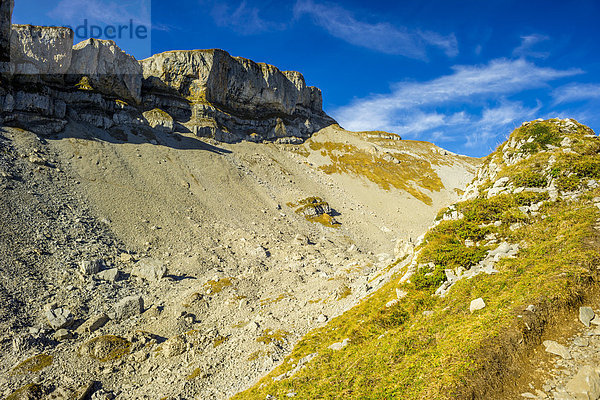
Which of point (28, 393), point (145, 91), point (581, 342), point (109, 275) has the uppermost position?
point (145, 91)

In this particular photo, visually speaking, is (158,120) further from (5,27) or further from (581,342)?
(581,342)

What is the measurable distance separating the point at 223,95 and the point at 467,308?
357ft

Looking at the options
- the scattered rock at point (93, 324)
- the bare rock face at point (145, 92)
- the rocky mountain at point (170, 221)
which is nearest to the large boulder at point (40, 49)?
the bare rock face at point (145, 92)

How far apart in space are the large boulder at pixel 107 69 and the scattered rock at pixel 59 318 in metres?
75.4

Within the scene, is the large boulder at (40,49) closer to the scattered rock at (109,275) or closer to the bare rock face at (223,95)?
the bare rock face at (223,95)

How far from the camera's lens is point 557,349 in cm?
735

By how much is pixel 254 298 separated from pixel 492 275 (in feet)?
75.7

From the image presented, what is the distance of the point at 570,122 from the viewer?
2089 centimetres

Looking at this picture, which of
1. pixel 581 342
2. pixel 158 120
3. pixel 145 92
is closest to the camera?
pixel 581 342

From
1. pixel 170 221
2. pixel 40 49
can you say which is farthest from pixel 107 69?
pixel 170 221

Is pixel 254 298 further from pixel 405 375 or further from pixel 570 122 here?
pixel 570 122

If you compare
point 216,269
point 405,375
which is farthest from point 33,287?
point 405,375

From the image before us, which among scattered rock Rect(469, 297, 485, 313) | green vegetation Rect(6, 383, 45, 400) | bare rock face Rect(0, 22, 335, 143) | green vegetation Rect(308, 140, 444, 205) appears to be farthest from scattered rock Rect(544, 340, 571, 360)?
green vegetation Rect(308, 140, 444, 205)

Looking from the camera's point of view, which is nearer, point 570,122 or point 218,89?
point 570,122
